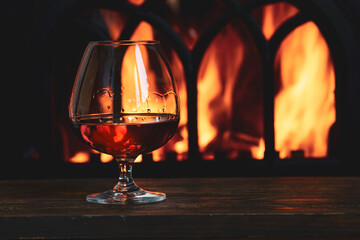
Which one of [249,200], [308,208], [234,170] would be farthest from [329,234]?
[234,170]

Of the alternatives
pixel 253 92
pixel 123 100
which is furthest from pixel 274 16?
pixel 123 100

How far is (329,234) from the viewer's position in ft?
2.62

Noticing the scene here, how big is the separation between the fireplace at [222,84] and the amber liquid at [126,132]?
65 centimetres

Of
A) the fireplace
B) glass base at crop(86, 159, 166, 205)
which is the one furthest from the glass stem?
the fireplace

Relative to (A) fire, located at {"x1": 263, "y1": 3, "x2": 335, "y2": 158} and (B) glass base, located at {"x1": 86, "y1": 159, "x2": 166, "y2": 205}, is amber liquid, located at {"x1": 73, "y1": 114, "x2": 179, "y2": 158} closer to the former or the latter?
(B) glass base, located at {"x1": 86, "y1": 159, "x2": 166, "y2": 205}

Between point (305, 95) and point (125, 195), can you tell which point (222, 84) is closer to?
point (305, 95)

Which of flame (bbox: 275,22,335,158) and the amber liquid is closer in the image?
the amber liquid

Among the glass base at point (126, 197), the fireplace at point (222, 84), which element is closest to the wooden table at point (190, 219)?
the glass base at point (126, 197)

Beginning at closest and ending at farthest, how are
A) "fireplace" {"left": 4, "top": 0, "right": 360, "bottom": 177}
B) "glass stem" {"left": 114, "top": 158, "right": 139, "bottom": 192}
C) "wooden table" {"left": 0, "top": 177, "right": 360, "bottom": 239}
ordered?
"wooden table" {"left": 0, "top": 177, "right": 360, "bottom": 239} → "glass stem" {"left": 114, "top": 158, "right": 139, "bottom": 192} → "fireplace" {"left": 4, "top": 0, "right": 360, "bottom": 177}

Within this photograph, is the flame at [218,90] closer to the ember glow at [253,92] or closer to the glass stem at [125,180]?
the ember glow at [253,92]

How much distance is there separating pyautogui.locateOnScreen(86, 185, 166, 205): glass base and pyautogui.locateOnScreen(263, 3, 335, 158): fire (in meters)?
0.74

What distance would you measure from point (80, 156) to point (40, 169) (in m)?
0.12

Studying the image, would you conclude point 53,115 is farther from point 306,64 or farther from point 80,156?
point 306,64

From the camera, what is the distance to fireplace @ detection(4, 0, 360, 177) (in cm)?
152
